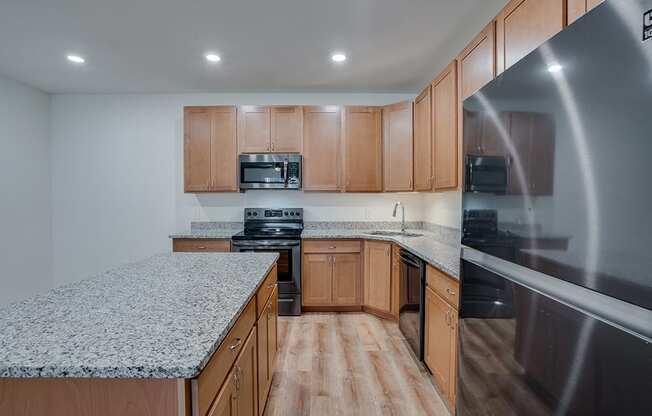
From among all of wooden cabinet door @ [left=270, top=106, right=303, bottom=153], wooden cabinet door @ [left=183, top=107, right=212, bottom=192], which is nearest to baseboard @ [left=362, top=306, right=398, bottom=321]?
wooden cabinet door @ [left=270, top=106, right=303, bottom=153]

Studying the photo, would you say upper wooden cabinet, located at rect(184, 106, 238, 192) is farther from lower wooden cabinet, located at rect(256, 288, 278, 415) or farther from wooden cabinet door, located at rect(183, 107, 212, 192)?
lower wooden cabinet, located at rect(256, 288, 278, 415)

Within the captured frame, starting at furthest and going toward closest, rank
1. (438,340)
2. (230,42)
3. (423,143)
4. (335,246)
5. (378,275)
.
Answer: (335,246) < (378,275) < (423,143) < (230,42) < (438,340)

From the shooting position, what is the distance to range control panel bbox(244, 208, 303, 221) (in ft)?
13.3

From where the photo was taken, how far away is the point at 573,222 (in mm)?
772

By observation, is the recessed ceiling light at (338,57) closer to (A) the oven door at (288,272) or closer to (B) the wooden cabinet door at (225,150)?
(B) the wooden cabinet door at (225,150)

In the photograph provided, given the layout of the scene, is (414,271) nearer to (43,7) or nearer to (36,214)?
(43,7)

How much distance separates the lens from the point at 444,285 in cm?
198

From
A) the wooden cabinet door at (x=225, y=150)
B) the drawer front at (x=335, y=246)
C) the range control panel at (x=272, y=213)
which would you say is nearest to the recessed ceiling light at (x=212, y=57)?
the wooden cabinet door at (x=225, y=150)

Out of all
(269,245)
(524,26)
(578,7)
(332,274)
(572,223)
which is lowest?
(332,274)

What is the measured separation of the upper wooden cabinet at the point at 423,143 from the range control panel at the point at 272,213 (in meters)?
1.50

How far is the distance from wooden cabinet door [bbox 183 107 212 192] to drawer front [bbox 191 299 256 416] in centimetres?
276

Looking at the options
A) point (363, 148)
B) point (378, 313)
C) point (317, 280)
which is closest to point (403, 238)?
point (378, 313)

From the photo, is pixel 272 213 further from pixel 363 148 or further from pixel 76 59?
pixel 76 59

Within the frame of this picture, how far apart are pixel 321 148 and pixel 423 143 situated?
120 cm
